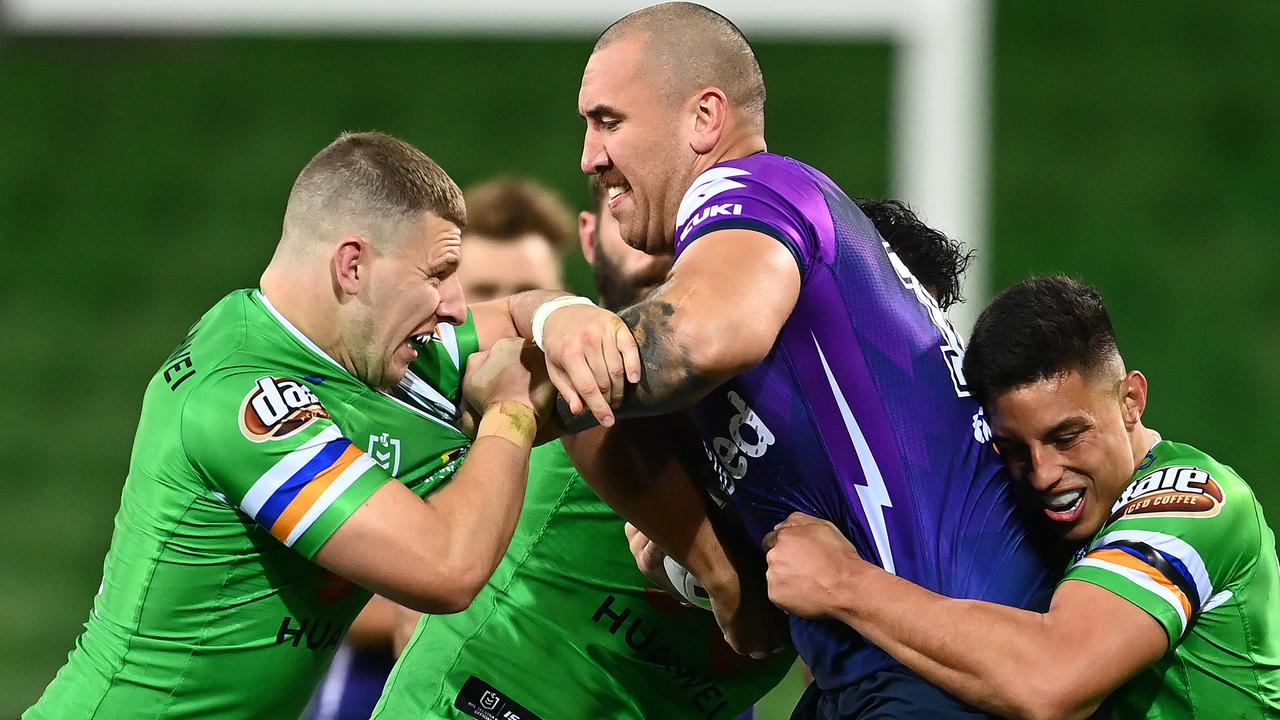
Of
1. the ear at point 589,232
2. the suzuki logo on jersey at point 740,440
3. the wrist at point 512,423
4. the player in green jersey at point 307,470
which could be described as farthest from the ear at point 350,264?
the ear at point 589,232

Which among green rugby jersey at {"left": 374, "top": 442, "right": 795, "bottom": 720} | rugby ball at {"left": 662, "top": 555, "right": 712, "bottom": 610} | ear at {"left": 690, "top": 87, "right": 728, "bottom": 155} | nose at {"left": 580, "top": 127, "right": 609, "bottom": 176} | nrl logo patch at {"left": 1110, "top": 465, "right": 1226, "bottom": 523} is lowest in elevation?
green rugby jersey at {"left": 374, "top": 442, "right": 795, "bottom": 720}

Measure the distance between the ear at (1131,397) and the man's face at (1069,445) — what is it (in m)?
0.04

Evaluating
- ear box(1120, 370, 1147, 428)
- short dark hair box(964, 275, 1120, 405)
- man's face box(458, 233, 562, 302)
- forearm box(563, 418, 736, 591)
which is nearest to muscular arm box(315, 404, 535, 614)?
forearm box(563, 418, 736, 591)

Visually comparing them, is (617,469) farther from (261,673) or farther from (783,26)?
(783,26)

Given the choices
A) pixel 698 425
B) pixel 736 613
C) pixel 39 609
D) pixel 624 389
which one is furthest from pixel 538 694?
pixel 39 609

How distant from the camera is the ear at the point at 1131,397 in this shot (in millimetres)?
2668

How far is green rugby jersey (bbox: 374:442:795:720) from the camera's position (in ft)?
10.8

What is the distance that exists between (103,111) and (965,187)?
19.1 feet

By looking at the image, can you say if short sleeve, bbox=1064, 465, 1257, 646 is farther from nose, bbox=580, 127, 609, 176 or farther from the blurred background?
the blurred background

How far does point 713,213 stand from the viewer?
238 centimetres

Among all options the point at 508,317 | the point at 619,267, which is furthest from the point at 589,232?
the point at 508,317

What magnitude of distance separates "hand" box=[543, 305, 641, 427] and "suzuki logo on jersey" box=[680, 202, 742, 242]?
198mm

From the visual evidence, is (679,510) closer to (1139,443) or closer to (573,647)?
(573,647)

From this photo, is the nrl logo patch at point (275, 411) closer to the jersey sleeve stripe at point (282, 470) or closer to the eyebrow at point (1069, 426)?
the jersey sleeve stripe at point (282, 470)
